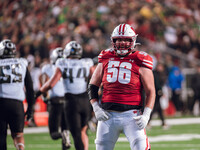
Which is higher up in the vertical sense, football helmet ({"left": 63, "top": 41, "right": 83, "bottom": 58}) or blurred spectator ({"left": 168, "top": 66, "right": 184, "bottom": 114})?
football helmet ({"left": 63, "top": 41, "right": 83, "bottom": 58})

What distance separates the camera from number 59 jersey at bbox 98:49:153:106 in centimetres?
491

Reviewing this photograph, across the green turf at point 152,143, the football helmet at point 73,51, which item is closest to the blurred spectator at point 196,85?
the green turf at point 152,143

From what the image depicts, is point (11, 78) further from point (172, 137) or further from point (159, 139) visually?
point (172, 137)

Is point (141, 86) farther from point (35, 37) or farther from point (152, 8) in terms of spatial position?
point (152, 8)

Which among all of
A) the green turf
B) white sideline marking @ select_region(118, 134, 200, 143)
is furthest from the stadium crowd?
white sideline marking @ select_region(118, 134, 200, 143)

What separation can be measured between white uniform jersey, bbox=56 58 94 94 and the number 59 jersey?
251 cm

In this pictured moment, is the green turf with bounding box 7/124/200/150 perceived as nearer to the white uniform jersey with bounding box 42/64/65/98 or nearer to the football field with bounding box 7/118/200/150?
the football field with bounding box 7/118/200/150

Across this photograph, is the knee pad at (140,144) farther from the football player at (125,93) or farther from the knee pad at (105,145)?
the knee pad at (105,145)

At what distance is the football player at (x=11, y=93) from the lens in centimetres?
630

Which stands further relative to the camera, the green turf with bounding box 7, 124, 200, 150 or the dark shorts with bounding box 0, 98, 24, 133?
the green turf with bounding box 7, 124, 200, 150

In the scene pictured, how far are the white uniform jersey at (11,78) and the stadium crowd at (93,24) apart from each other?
893cm

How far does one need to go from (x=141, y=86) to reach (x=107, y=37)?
473 inches

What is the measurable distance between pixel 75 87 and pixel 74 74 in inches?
8.2

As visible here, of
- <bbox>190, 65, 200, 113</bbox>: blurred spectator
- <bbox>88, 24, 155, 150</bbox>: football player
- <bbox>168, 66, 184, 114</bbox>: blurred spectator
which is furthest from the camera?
<bbox>190, 65, 200, 113</bbox>: blurred spectator
